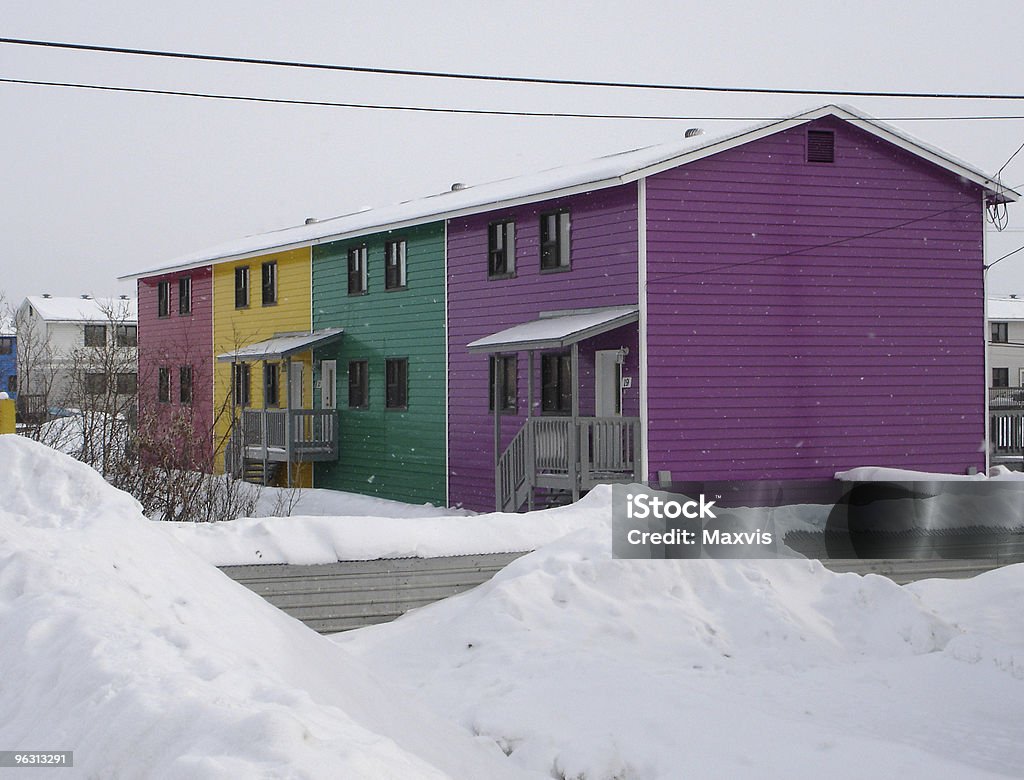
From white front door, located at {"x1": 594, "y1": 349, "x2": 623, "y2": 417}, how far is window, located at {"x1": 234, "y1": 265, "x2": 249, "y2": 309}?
14.4 meters

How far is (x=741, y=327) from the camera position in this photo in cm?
2012

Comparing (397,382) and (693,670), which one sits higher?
(397,382)

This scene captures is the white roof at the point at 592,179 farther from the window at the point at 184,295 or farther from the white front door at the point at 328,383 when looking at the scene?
the window at the point at 184,295

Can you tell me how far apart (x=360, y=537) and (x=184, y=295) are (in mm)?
25536

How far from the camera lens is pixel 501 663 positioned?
959cm

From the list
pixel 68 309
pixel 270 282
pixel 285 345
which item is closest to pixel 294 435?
pixel 285 345

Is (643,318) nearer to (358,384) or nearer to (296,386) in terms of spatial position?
(358,384)

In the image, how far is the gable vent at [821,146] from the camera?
2081 cm

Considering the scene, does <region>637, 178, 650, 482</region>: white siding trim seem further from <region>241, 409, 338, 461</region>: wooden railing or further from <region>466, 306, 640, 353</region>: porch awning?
<region>241, 409, 338, 461</region>: wooden railing

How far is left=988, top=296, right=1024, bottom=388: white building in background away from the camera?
53188mm

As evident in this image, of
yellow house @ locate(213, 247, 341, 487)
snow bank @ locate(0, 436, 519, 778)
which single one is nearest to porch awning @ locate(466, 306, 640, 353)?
yellow house @ locate(213, 247, 341, 487)

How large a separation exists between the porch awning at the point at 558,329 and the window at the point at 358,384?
5360 millimetres

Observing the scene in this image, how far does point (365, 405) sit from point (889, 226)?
1215 centimetres

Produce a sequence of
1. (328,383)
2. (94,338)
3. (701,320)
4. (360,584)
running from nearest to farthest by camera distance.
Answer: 1. (360,584)
2. (701,320)
3. (94,338)
4. (328,383)
